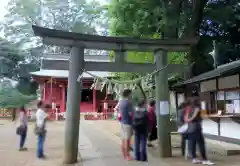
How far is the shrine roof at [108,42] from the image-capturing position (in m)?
8.79

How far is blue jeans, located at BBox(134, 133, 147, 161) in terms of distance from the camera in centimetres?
805

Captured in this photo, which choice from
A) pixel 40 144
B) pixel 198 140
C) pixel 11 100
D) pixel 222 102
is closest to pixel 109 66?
pixel 40 144

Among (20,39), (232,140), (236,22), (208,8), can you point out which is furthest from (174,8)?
(20,39)

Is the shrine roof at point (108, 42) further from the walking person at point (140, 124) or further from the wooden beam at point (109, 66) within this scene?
the walking person at point (140, 124)

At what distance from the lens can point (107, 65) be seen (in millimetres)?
9617

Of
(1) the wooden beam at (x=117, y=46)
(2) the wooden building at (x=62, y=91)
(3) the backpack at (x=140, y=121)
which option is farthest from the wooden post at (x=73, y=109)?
(2) the wooden building at (x=62, y=91)

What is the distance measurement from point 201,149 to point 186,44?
142 inches

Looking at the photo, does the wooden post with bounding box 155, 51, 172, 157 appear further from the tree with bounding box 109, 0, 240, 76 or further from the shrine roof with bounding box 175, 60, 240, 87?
the tree with bounding box 109, 0, 240, 76

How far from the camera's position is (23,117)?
1179cm

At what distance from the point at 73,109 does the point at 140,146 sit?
7.22 ft

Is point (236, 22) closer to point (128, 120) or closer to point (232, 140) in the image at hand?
point (232, 140)

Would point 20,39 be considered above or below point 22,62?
above

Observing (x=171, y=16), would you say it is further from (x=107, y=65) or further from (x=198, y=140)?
(x=198, y=140)

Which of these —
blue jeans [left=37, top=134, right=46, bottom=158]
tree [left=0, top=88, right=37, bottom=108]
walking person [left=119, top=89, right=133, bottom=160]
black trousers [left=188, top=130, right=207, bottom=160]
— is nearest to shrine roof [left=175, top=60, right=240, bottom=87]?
black trousers [left=188, top=130, right=207, bottom=160]
